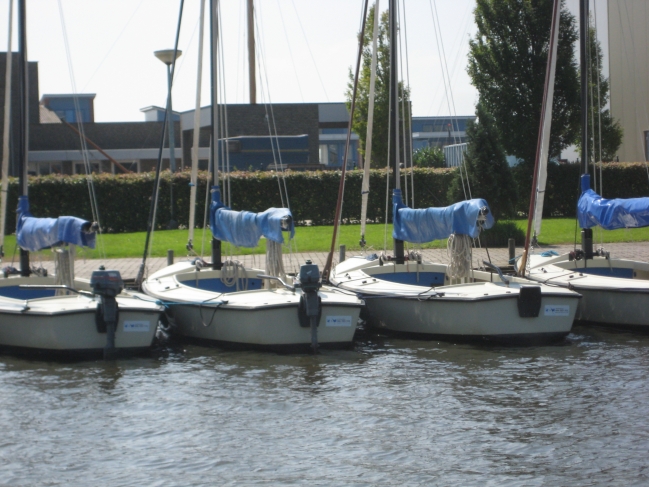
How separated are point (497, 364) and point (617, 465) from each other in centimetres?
368

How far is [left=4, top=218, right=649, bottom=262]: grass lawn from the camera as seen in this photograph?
21750 millimetres

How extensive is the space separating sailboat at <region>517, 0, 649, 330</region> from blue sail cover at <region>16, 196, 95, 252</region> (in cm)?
665

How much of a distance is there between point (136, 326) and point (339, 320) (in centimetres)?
259

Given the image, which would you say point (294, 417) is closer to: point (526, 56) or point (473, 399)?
point (473, 399)

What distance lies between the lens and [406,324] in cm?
1261

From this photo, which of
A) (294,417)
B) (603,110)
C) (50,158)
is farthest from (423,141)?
(294,417)

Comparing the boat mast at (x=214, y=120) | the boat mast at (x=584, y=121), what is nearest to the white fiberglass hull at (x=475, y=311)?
the boat mast at (x=584, y=121)

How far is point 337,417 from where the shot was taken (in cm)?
877

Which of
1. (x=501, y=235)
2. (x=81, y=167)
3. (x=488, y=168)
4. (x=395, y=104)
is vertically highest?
(x=81, y=167)

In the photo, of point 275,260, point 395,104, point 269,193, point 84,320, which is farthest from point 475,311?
point 269,193

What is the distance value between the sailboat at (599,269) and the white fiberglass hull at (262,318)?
11.5 ft

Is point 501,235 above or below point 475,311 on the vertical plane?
above

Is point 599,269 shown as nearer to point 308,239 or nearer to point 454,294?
point 454,294

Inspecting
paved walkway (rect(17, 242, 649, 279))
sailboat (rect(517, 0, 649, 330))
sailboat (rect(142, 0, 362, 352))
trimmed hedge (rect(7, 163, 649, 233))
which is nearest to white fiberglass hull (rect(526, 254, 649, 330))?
sailboat (rect(517, 0, 649, 330))
